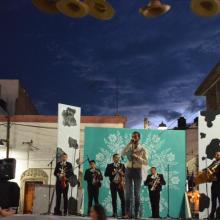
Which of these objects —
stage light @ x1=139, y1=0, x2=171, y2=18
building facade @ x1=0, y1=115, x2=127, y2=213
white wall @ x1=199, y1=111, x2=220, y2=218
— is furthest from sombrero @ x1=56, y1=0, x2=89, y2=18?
building facade @ x1=0, y1=115, x2=127, y2=213

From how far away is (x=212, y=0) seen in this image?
215 inches

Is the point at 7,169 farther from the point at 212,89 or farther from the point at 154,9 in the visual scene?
the point at 212,89

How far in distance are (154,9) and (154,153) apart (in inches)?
373

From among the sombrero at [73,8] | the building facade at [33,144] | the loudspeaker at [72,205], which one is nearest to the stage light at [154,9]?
the sombrero at [73,8]

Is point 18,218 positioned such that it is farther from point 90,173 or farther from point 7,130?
point 7,130

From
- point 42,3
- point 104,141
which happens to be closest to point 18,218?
point 104,141

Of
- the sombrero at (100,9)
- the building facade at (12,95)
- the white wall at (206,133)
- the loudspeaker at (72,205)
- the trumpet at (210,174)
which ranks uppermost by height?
the building facade at (12,95)

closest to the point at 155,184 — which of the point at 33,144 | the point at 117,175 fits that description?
the point at 117,175

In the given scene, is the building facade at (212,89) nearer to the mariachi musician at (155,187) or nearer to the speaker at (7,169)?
the mariachi musician at (155,187)

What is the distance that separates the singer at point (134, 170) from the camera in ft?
37.9

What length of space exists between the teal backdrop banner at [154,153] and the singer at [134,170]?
2.71 m

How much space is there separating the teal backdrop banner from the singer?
2715 mm

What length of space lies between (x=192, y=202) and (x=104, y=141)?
7868 millimetres

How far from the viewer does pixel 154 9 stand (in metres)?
5.71
